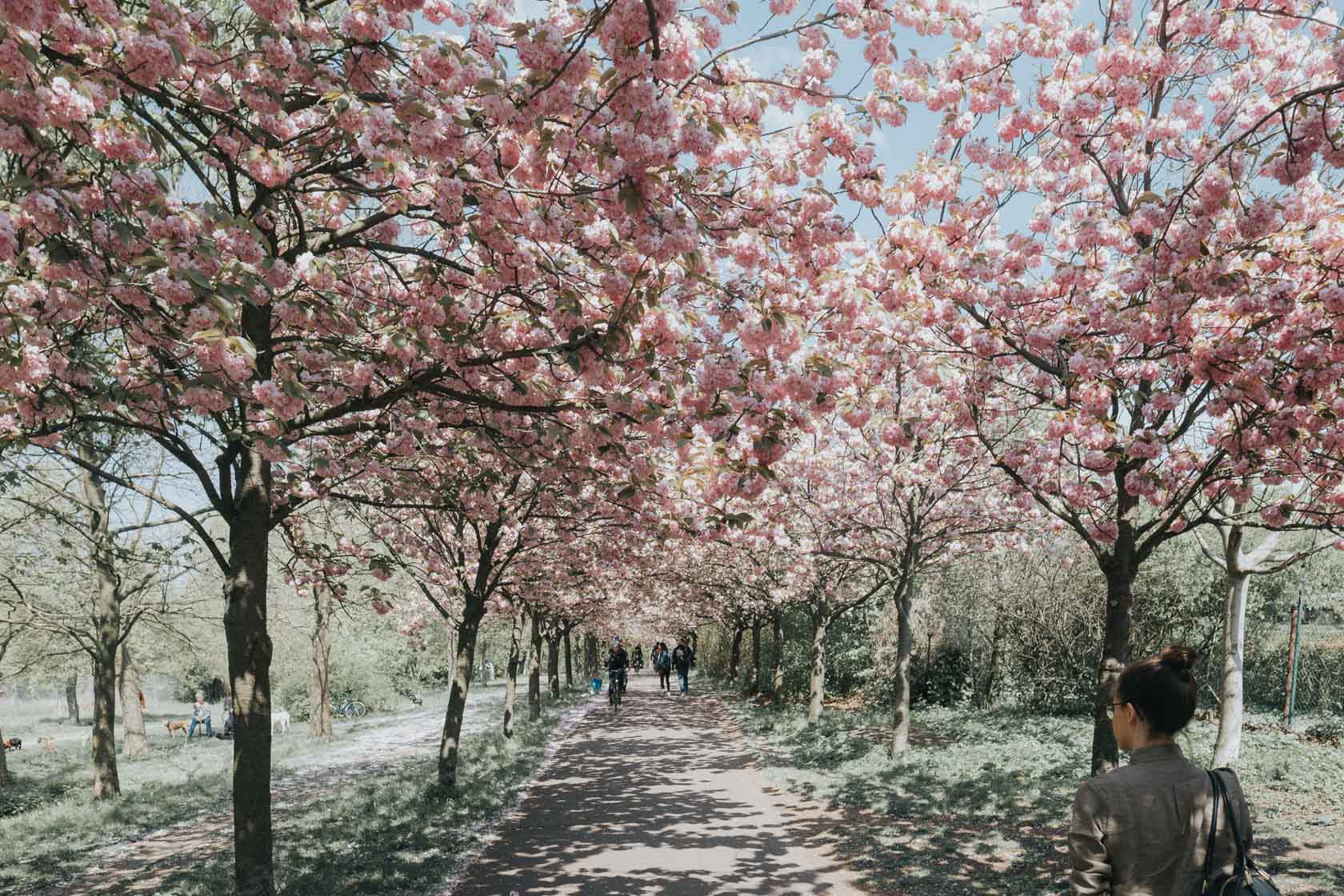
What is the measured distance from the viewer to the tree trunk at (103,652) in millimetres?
13625

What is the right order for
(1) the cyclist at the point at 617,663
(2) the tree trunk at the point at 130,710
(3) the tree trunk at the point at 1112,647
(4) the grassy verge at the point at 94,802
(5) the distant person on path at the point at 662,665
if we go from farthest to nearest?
(5) the distant person on path at the point at 662,665
(1) the cyclist at the point at 617,663
(2) the tree trunk at the point at 130,710
(4) the grassy verge at the point at 94,802
(3) the tree trunk at the point at 1112,647

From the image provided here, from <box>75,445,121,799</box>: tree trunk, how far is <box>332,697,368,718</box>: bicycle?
23.9 meters

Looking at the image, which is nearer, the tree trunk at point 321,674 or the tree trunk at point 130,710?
the tree trunk at point 321,674

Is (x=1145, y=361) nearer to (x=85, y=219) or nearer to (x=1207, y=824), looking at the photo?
(x=1207, y=824)

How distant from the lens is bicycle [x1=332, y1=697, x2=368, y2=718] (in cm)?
3734

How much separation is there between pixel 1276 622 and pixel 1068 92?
1835 cm

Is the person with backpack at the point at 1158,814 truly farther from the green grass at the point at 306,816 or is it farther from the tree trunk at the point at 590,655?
the tree trunk at the point at 590,655

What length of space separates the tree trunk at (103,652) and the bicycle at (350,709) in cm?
2392

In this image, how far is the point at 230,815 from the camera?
12266 millimetres

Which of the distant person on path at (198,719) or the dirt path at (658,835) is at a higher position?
the dirt path at (658,835)

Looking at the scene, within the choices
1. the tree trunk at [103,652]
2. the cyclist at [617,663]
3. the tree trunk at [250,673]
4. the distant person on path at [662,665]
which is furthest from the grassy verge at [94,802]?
the distant person on path at [662,665]

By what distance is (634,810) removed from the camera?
10.3m

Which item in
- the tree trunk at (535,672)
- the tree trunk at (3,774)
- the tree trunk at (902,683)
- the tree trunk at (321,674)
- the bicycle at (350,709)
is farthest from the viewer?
the bicycle at (350,709)

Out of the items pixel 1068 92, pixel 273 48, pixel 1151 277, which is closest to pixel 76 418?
pixel 273 48
